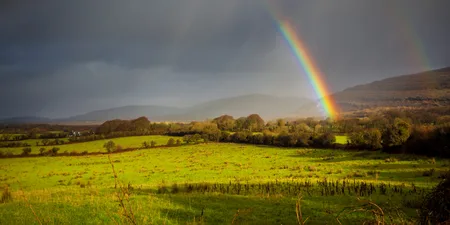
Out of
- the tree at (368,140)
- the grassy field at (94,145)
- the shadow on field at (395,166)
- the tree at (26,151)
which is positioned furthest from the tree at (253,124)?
the shadow on field at (395,166)

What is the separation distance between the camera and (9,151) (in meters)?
85.6

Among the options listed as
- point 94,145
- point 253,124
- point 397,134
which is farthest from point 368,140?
point 94,145

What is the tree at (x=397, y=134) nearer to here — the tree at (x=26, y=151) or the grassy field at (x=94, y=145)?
the grassy field at (x=94, y=145)

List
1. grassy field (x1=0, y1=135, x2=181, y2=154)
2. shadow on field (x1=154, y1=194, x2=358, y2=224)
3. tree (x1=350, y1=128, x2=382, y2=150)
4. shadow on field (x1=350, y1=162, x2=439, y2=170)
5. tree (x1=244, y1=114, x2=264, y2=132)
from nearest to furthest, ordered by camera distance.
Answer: shadow on field (x1=154, y1=194, x2=358, y2=224) → shadow on field (x1=350, y1=162, x2=439, y2=170) → tree (x1=350, y1=128, x2=382, y2=150) → grassy field (x1=0, y1=135, x2=181, y2=154) → tree (x1=244, y1=114, x2=264, y2=132)

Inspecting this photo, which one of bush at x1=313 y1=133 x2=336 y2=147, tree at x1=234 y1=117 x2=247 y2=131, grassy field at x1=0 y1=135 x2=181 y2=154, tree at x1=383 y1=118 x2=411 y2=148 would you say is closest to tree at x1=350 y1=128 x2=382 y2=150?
tree at x1=383 y1=118 x2=411 y2=148

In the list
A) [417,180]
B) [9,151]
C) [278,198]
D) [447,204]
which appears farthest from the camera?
[9,151]

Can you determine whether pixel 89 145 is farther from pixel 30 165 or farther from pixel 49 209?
pixel 49 209

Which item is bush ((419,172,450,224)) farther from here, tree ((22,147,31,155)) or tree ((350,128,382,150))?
tree ((22,147,31,155))

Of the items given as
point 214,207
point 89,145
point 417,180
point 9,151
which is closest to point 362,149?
point 417,180

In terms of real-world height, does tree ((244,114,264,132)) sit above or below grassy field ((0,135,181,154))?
above

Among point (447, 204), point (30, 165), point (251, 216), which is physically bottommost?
point (30, 165)

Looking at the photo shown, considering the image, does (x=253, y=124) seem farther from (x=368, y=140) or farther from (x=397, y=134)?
(x=397, y=134)

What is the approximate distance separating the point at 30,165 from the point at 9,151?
87.3 ft

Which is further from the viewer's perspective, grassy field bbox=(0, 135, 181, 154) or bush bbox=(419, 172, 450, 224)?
grassy field bbox=(0, 135, 181, 154)
